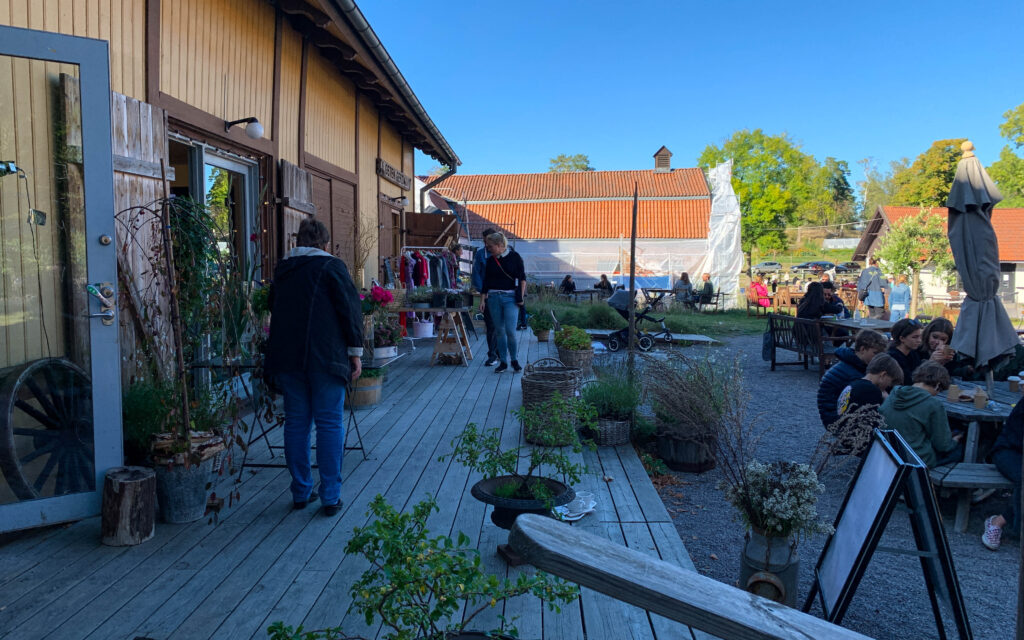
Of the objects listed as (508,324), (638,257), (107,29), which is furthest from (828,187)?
(107,29)

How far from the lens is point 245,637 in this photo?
240 centimetres

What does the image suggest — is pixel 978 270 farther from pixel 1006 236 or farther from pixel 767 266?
pixel 767 266

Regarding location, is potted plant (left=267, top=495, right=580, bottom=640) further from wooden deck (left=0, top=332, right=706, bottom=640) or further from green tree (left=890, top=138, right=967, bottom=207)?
green tree (left=890, top=138, right=967, bottom=207)

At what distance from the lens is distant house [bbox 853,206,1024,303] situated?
107ft

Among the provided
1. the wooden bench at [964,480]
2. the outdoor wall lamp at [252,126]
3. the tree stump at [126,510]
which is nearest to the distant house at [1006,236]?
the wooden bench at [964,480]

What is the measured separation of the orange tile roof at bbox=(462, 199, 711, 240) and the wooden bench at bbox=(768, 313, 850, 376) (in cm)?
2103

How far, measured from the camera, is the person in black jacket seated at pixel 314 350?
345 centimetres

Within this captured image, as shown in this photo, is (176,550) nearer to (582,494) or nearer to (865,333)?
(582,494)

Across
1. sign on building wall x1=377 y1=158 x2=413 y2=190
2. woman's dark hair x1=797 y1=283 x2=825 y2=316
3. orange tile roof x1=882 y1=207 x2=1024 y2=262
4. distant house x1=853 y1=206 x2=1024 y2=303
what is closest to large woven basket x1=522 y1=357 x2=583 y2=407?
woman's dark hair x1=797 y1=283 x2=825 y2=316

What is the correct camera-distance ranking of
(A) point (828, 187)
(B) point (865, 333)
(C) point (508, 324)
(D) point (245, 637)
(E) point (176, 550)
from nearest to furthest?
(D) point (245, 637) → (E) point (176, 550) → (B) point (865, 333) → (C) point (508, 324) → (A) point (828, 187)

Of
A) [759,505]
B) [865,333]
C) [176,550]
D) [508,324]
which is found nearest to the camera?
[759,505]

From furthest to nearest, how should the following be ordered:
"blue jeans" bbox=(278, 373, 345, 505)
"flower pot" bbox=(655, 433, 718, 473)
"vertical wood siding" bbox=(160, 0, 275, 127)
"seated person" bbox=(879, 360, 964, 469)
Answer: "flower pot" bbox=(655, 433, 718, 473) → "vertical wood siding" bbox=(160, 0, 275, 127) → "seated person" bbox=(879, 360, 964, 469) → "blue jeans" bbox=(278, 373, 345, 505)

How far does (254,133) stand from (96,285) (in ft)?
9.62

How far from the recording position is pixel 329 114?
326 inches
